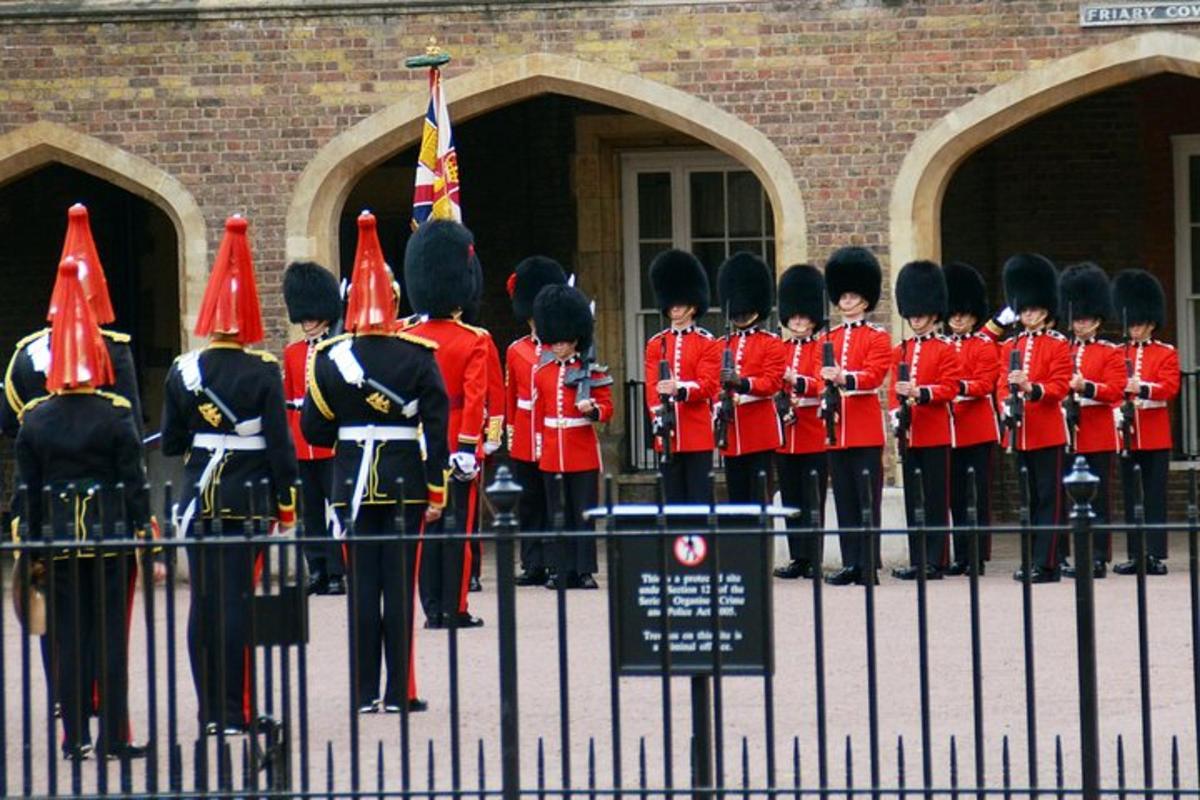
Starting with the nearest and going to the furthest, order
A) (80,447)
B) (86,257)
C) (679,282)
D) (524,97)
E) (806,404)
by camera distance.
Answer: (80,447) < (86,257) < (806,404) < (679,282) < (524,97)

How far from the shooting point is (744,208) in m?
17.0

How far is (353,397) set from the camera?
356 inches

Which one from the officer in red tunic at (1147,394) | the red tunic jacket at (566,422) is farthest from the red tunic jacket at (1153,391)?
the red tunic jacket at (566,422)

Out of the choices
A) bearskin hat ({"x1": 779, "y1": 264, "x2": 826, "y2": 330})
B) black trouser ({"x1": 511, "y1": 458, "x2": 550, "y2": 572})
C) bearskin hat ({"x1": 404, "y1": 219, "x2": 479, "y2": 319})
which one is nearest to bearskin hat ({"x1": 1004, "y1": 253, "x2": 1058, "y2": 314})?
bearskin hat ({"x1": 779, "y1": 264, "x2": 826, "y2": 330})

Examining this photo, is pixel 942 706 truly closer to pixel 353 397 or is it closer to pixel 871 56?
pixel 353 397

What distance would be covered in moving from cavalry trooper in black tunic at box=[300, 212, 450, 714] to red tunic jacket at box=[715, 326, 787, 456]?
4387mm

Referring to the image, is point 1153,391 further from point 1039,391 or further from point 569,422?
point 569,422

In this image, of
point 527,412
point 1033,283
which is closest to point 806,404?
point 1033,283

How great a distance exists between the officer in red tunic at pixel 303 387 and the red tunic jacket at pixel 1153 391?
4136 millimetres

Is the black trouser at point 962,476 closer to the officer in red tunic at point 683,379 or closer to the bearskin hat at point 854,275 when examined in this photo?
the bearskin hat at point 854,275

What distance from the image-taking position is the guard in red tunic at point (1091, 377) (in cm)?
1312

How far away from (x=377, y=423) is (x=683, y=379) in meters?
4.45

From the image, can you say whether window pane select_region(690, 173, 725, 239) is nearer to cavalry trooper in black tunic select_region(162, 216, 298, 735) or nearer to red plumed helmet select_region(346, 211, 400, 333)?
red plumed helmet select_region(346, 211, 400, 333)

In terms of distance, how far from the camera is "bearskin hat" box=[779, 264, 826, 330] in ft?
44.4
